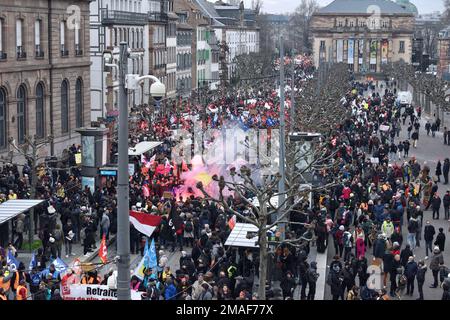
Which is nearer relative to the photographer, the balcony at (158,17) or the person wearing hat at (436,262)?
the person wearing hat at (436,262)

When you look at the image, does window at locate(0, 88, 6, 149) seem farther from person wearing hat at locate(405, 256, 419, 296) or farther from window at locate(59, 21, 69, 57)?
person wearing hat at locate(405, 256, 419, 296)

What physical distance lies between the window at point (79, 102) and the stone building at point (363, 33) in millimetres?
115415

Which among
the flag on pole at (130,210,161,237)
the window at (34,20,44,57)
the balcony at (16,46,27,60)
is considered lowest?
the flag on pole at (130,210,161,237)

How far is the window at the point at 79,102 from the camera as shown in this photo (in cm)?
5572

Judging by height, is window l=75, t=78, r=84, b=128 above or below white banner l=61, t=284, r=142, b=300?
above

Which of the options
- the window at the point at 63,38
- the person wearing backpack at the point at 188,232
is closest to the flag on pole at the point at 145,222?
the person wearing backpack at the point at 188,232

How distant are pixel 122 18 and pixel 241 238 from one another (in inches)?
1953

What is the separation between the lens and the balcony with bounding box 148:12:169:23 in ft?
268

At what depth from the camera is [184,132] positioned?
46.2m

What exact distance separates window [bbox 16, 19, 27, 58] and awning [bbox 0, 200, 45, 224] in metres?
22.5

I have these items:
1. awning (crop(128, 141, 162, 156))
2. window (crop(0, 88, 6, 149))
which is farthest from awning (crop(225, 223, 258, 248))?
window (crop(0, 88, 6, 149))

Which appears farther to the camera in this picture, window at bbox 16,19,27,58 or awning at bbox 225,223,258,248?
window at bbox 16,19,27,58

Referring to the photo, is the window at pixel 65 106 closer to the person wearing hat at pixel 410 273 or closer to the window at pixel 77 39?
the window at pixel 77 39

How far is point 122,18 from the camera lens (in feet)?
230
